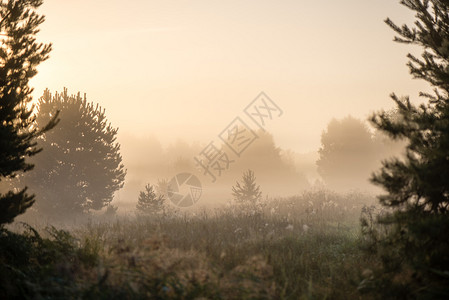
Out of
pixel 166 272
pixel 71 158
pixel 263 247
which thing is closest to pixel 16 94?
pixel 166 272

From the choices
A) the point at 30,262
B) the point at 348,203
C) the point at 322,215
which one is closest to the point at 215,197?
the point at 348,203

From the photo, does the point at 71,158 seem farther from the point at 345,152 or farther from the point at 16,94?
the point at 345,152

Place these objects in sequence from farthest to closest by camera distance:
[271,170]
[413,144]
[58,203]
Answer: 1. [271,170]
2. [58,203]
3. [413,144]

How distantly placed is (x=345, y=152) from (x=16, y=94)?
37.0m

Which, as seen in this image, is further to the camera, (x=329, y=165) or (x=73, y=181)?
(x=329, y=165)

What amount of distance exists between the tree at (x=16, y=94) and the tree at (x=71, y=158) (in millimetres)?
14825

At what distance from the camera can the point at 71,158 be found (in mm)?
21766

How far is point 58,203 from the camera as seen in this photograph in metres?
21.5

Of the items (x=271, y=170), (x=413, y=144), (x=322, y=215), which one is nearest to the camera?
(x=413, y=144)

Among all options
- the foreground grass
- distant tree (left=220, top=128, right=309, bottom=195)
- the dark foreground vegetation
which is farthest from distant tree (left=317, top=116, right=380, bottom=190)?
the foreground grass

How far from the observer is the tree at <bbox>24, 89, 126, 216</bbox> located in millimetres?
21125

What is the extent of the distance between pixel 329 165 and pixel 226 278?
36.2m

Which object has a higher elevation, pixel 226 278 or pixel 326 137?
pixel 326 137

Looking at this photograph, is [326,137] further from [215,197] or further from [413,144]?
[413,144]
